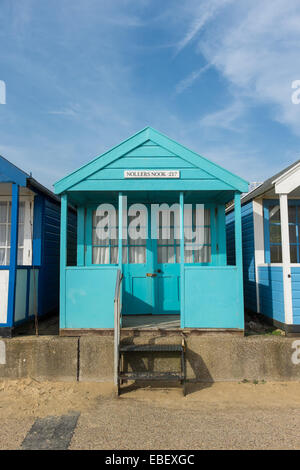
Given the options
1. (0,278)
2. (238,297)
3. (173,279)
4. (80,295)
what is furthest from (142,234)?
(0,278)

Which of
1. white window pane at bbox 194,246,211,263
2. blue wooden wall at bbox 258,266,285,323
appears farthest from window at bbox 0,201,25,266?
blue wooden wall at bbox 258,266,285,323

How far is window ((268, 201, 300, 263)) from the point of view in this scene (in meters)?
6.76

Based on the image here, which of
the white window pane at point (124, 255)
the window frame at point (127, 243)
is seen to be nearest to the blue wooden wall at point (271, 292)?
the window frame at point (127, 243)

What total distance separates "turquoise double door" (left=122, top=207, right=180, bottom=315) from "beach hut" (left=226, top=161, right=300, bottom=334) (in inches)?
71.1

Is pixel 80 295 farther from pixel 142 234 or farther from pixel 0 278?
pixel 142 234

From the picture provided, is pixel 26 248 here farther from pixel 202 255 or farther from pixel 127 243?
pixel 202 255

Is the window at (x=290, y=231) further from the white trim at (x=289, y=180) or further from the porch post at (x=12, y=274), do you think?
the porch post at (x=12, y=274)

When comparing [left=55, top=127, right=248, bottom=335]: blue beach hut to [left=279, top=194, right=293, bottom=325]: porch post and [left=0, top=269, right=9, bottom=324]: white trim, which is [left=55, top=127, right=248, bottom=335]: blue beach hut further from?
[left=0, top=269, right=9, bottom=324]: white trim

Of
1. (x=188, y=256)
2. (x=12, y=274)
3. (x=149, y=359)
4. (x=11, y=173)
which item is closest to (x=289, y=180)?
(x=188, y=256)

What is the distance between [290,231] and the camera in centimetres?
680

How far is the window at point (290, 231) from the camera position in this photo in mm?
6762

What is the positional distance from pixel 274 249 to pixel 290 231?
52cm
